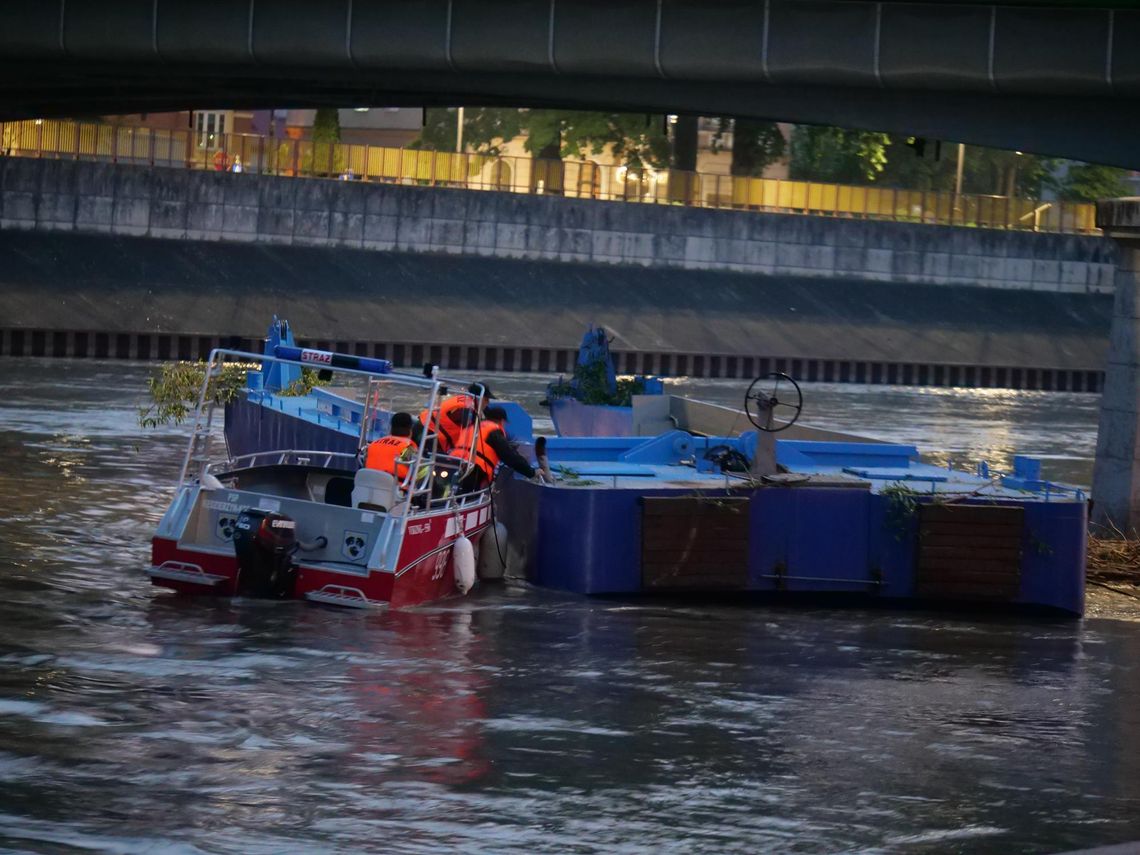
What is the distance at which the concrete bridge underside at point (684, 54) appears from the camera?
26156 millimetres

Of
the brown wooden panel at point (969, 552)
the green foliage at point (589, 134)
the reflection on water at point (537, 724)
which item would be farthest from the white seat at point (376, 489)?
the green foliage at point (589, 134)

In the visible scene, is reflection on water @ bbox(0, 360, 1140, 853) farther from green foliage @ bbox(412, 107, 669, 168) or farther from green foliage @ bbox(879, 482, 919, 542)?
green foliage @ bbox(412, 107, 669, 168)

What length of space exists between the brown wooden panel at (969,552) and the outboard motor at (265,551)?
7.08 metres

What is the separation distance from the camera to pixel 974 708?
15.6m

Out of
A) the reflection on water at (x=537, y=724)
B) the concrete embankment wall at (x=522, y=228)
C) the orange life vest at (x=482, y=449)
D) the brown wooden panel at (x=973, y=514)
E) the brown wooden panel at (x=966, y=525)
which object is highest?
the concrete embankment wall at (x=522, y=228)

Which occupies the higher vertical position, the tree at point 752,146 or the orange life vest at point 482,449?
A: the tree at point 752,146

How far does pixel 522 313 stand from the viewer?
192ft

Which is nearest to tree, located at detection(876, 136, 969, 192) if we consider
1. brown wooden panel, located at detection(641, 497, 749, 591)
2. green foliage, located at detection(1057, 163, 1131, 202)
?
green foliage, located at detection(1057, 163, 1131, 202)

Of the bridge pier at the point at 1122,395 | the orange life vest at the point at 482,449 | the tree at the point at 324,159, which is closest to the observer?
the orange life vest at the point at 482,449

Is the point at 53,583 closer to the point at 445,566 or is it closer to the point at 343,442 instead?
the point at 445,566

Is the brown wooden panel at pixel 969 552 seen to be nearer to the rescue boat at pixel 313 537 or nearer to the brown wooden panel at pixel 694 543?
the brown wooden panel at pixel 694 543

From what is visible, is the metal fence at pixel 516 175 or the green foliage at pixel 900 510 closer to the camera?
the green foliage at pixel 900 510

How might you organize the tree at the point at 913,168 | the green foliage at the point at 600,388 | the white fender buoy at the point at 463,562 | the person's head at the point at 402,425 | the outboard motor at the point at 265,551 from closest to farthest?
1. the outboard motor at the point at 265,551
2. the person's head at the point at 402,425
3. the white fender buoy at the point at 463,562
4. the green foliage at the point at 600,388
5. the tree at the point at 913,168

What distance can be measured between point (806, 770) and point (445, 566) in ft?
22.6
